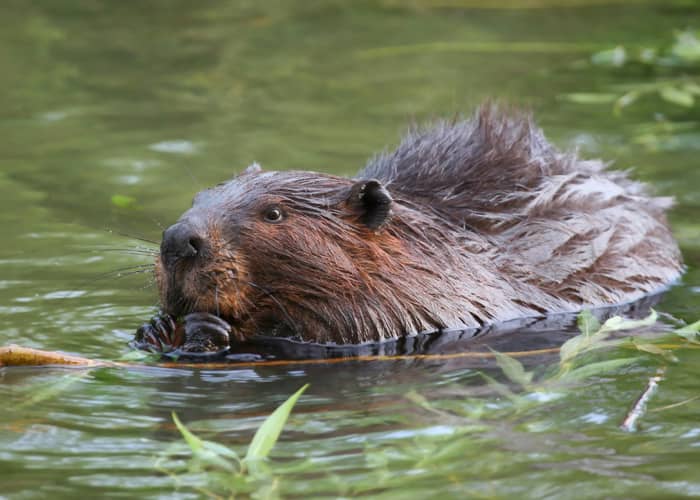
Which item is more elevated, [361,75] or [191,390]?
[361,75]

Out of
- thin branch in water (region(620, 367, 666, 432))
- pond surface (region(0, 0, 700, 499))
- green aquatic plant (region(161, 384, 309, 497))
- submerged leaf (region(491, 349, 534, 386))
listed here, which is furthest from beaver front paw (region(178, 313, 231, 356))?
thin branch in water (region(620, 367, 666, 432))

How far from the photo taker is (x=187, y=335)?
5.23m

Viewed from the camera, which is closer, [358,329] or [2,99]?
[358,329]

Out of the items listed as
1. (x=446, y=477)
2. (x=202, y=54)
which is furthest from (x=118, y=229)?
(x=202, y=54)

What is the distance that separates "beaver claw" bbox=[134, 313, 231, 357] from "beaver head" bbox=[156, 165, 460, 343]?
5cm

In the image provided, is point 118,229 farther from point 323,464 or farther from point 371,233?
point 323,464

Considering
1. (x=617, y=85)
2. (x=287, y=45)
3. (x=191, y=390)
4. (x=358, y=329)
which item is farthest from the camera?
(x=287, y=45)

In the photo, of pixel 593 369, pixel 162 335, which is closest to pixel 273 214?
pixel 162 335

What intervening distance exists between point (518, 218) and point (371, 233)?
0.87 m

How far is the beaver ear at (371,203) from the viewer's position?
5.43 m

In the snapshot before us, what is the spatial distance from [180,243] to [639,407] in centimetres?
183

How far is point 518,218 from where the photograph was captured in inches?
238

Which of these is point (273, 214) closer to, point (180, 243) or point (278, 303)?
point (278, 303)

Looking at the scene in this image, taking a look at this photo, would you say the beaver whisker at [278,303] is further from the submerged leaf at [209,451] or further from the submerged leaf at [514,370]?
the submerged leaf at [209,451]
